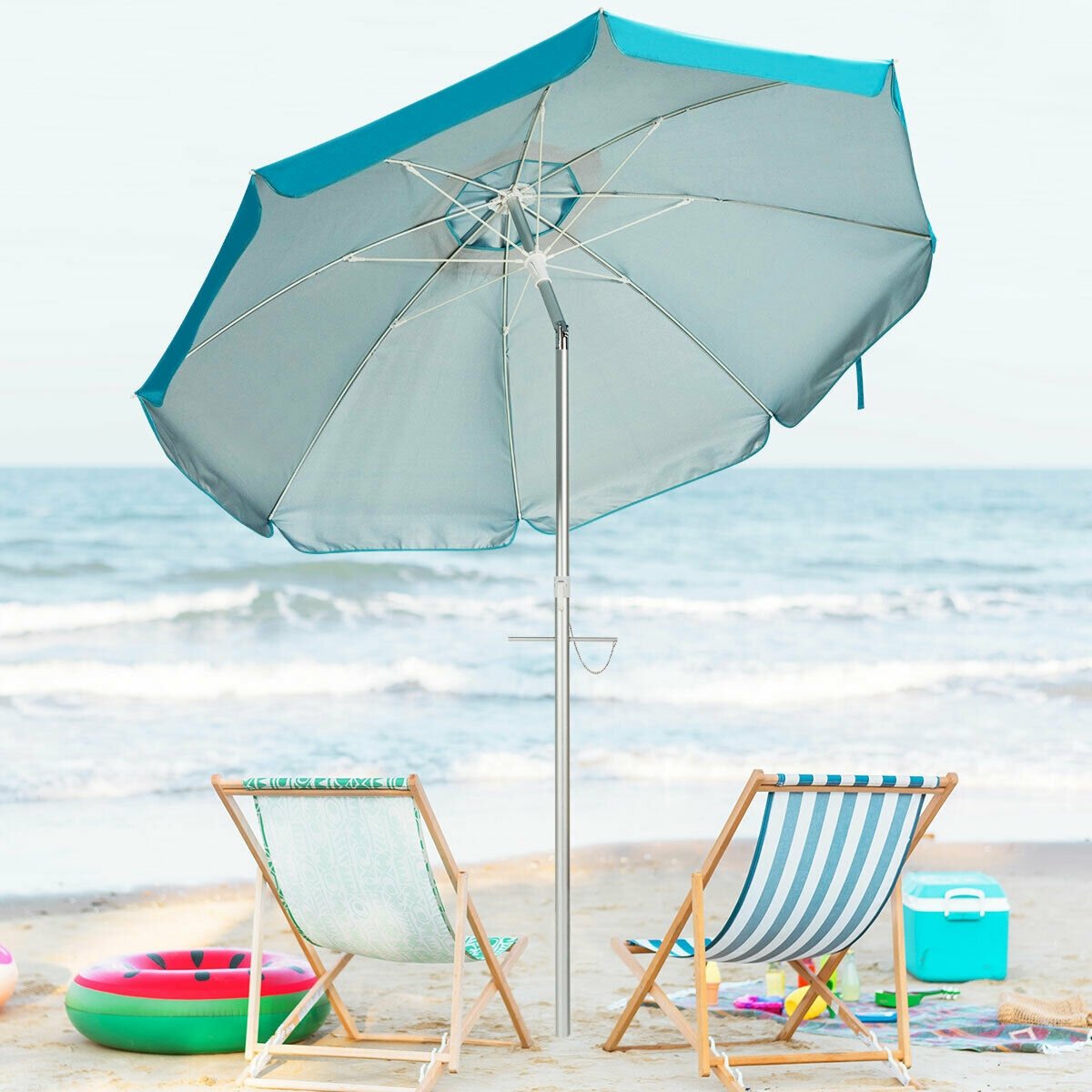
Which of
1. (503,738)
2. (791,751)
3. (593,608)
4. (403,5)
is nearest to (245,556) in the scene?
(593,608)

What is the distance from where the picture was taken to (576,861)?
636 cm

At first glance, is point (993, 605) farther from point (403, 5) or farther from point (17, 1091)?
point (17, 1091)

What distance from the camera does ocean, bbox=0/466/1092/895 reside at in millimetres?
7793

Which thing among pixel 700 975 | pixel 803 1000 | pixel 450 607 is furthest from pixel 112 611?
pixel 700 975

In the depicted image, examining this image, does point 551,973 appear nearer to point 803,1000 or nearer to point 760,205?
point 803,1000

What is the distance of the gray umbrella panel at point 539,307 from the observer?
11.1 ft

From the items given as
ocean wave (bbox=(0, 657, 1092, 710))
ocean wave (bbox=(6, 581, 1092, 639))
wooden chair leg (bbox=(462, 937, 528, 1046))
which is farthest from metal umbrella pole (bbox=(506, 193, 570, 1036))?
ocean wave (bbox=(6, 581, 1092, 639))

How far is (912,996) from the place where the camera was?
418cm

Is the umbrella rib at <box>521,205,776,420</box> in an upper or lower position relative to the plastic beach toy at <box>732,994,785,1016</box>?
upper

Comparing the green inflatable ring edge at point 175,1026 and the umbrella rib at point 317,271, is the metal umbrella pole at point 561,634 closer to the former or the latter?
the umbrella rib at point 317,271

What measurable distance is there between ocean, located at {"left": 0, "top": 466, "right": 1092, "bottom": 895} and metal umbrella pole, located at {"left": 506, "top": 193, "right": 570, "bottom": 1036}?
2.80 m

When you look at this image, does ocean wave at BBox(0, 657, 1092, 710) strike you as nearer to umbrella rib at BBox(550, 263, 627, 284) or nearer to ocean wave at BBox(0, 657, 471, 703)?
ocean wave at BBox(0, 657, 471, 703)

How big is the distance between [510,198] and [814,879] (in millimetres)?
1864

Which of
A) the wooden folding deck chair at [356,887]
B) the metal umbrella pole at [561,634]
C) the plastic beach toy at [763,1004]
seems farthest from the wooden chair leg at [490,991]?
the plastic beach toy at [763,1004]
